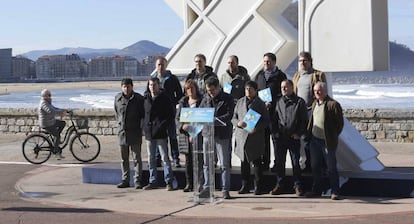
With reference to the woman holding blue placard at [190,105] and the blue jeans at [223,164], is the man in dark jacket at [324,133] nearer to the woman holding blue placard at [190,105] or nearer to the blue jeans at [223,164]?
the blue jeans at [223,164]

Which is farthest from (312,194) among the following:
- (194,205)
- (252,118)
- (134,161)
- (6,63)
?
(6,63)

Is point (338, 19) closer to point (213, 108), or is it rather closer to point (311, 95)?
point (311, 95)

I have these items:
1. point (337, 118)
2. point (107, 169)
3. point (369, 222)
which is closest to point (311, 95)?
point (337, 118)

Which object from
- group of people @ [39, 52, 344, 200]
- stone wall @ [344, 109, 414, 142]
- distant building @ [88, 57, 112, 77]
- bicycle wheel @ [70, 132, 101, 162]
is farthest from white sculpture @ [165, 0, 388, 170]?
distant building @ [88, 57, 112, 77]

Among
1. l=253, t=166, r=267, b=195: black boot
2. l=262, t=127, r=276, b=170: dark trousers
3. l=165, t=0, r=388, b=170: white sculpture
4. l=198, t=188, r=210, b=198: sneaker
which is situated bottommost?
l=198, t=188, r=210, b=198: sneaker

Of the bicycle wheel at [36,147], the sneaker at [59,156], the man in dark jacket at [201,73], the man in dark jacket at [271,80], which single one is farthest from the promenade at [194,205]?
the sneaker at [59,156]

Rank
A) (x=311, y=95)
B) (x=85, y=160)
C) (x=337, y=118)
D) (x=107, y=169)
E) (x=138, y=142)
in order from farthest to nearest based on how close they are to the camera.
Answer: (x=85, y=160), (x=107, y=169), (x=138, y=142), (x=311, y=95), (x=337, y=118)

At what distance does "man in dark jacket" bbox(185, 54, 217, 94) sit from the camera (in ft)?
31.9

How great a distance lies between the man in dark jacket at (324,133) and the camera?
341 inches

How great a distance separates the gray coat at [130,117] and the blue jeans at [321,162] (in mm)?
2669

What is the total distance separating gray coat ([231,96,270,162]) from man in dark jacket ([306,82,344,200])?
63cm

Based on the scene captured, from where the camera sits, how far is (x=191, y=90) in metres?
9.18

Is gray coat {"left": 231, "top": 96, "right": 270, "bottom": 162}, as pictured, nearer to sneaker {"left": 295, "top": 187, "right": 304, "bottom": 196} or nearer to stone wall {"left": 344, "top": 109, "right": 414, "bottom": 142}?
sneaker {"left": 295, "top": 187, "right": 304, "bottom": 196}

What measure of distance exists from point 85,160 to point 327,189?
6268 mm
